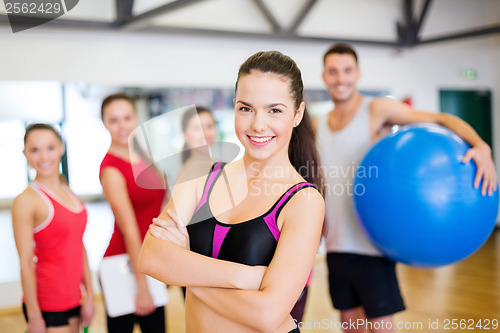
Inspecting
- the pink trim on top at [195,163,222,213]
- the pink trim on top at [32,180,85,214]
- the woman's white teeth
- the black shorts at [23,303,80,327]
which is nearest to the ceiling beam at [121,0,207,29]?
the pink trim on top at [32,180,85,214]

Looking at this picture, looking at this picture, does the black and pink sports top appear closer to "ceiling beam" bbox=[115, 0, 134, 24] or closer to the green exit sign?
"ceiling beam" bbox=[115, 0, 134, 24]

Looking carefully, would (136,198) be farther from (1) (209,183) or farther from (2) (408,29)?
(2) (408,29)

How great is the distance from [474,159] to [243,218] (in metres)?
1.06

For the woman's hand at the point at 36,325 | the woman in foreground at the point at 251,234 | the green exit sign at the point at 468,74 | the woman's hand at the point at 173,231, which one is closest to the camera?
the woman in foreground at the point at 251,234

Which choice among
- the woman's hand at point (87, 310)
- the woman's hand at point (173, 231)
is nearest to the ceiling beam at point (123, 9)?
the woman's hand at point (87, 310)

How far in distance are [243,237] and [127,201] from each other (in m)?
0.99

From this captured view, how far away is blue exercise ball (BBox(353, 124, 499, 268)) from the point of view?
74.3 inches

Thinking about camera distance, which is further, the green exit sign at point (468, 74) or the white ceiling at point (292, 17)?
the green exit sign at point (468, 74)

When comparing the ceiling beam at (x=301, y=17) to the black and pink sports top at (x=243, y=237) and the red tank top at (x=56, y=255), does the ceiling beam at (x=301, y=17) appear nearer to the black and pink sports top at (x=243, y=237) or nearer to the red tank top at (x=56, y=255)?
the red tank top at (x=56, y=255)

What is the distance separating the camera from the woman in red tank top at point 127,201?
2133 mm

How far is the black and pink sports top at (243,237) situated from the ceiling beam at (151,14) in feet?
10.9

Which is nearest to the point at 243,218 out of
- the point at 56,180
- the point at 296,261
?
the point at 296,261

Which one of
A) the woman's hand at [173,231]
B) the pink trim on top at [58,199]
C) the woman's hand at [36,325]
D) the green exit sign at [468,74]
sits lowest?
the woman's hand at [36,325]

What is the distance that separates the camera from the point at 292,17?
593 centimetres
